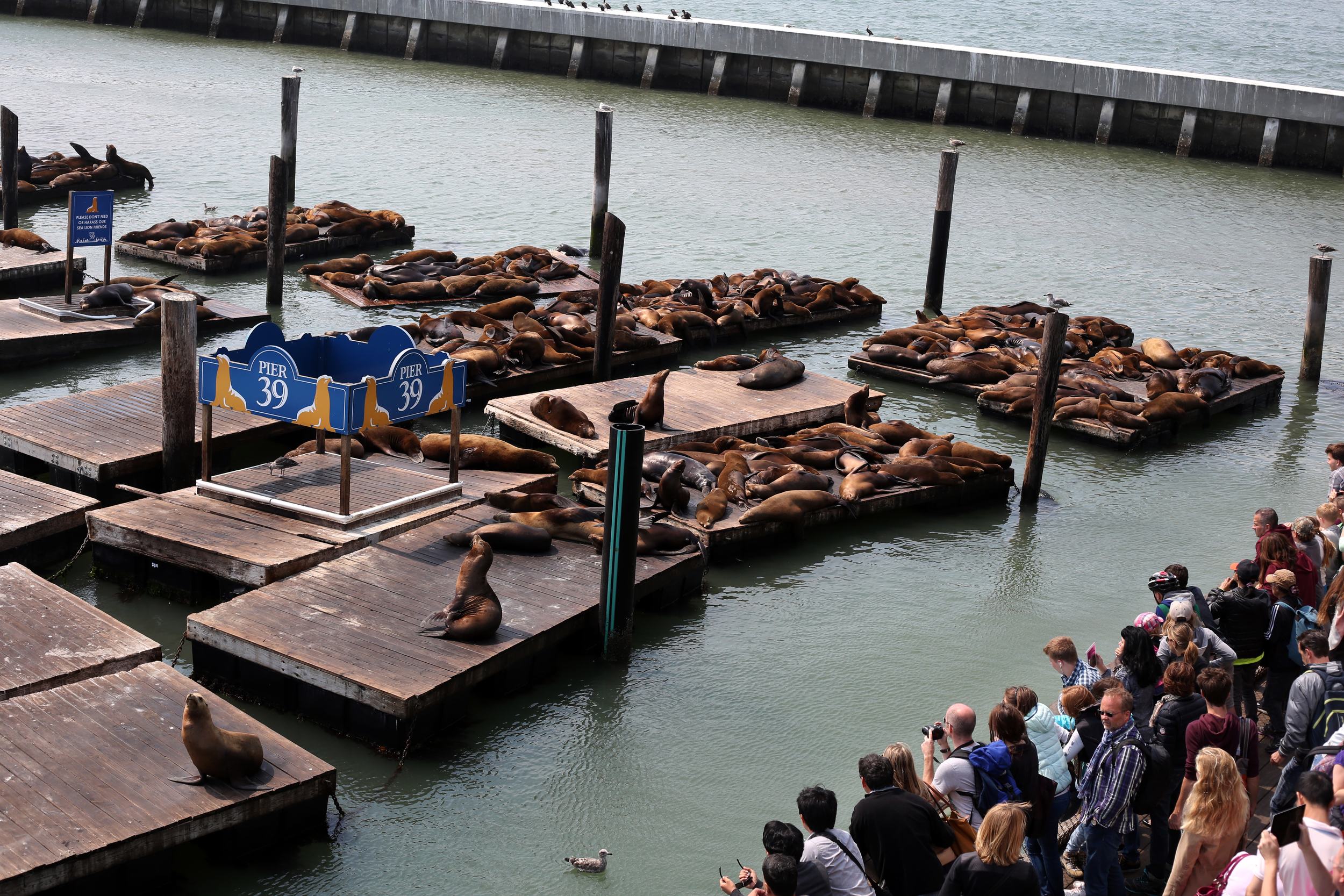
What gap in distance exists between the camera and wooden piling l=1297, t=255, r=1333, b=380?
13469 mm

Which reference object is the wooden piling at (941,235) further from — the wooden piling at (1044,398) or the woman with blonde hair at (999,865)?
the woman with blonde hair at (999,865)

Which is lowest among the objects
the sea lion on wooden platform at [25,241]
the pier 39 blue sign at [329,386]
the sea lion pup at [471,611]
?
the sea lion pup at [471,611]

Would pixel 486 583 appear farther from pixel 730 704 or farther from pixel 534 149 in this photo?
pixel 534 149

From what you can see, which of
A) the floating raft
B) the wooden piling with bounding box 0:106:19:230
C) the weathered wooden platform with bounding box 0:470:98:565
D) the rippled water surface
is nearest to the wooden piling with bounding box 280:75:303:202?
the floating raft

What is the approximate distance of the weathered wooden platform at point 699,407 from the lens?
1036 cm

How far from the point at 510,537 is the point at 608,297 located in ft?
15.9

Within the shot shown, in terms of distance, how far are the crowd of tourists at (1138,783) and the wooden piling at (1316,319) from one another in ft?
26.4

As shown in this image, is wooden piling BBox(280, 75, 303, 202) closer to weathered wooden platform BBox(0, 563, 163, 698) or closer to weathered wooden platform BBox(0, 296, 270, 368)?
weathered wooden platform BBox(0, 296, 270, 368)

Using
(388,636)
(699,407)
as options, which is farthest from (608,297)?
(388,636)

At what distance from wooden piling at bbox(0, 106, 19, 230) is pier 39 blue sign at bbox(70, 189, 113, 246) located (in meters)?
4.38

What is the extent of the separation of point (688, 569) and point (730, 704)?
1.26 metres

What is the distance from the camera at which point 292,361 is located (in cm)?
775

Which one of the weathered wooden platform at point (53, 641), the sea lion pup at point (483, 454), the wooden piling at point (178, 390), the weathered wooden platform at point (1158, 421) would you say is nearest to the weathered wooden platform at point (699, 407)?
the sea lion pup at point (483, 454)

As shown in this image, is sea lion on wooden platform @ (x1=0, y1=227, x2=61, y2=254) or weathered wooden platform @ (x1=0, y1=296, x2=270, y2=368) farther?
sea lion on wooden platform @ (x1=0, y1=227, x2=61, y2=254)
